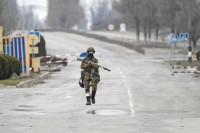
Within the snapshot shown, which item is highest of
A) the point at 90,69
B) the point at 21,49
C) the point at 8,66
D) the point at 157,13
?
the point at 157,13

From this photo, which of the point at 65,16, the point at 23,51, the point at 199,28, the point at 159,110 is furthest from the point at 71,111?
the point at 65,16

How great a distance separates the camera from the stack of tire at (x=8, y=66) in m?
27.9

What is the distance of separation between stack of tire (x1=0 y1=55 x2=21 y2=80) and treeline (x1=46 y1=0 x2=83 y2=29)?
99.4 m

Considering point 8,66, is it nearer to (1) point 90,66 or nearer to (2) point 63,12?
(1) point 90,66

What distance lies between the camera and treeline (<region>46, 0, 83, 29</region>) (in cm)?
12950

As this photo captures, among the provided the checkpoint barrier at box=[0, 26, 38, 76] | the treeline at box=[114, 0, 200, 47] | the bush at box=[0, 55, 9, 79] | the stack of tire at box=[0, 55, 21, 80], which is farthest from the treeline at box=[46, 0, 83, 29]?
the bush at box=[0, 55, 9, 79]

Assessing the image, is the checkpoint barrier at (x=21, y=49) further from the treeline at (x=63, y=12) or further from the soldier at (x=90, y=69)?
the treeline at (x=63, y=12)

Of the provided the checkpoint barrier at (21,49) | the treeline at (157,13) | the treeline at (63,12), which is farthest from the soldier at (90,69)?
the treeline at (63,12)

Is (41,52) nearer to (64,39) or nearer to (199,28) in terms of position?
(199,28)

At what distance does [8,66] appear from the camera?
28.6 metres

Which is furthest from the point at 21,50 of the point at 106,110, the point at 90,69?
the point at 106,110

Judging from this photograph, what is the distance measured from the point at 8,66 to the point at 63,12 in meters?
103

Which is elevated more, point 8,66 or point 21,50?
point 21,50

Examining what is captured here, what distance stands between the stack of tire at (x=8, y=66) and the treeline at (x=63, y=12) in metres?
99.4
